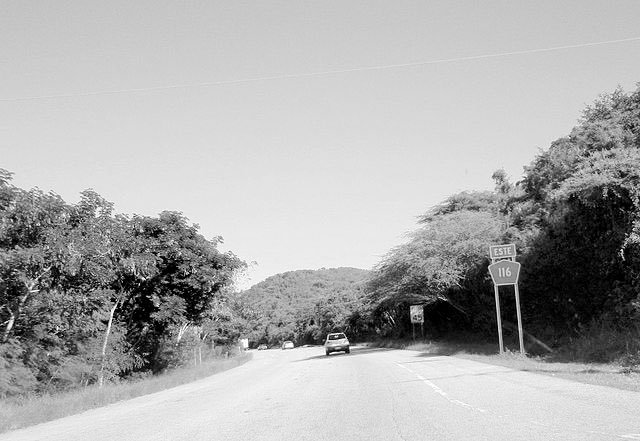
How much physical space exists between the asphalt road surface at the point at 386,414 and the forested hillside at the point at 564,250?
759 cm

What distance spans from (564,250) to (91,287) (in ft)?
66.1

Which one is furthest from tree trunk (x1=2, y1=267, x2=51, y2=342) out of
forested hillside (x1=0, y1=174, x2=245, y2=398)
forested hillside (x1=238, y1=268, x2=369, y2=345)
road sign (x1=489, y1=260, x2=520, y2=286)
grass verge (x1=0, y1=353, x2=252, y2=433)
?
forested hillside (x1=238, y1=268, x2=369, y2=345)

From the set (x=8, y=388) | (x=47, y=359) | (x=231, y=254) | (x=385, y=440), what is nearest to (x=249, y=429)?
(x=385, y=440)

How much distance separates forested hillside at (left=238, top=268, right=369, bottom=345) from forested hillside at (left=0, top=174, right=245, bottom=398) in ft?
→ 102

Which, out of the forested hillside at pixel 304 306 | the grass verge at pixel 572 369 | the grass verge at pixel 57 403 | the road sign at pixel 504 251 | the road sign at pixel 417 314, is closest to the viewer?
the grass verge at pixel 57 403

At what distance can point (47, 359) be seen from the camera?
792 inches

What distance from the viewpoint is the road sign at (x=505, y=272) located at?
25031mm

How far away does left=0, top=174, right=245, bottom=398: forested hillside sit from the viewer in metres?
17.5

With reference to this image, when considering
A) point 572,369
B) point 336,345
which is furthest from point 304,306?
point 572,369

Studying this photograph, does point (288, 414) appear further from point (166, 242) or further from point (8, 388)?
point (166, 242)

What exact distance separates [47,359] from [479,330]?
26144 millimetres

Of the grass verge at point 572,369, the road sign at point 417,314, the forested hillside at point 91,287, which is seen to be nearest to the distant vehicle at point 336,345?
the road sign at point 417,314

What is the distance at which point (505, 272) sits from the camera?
2528 centimetres

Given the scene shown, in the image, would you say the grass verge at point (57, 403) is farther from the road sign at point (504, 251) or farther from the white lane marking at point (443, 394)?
the road sign at point (504, 251)
